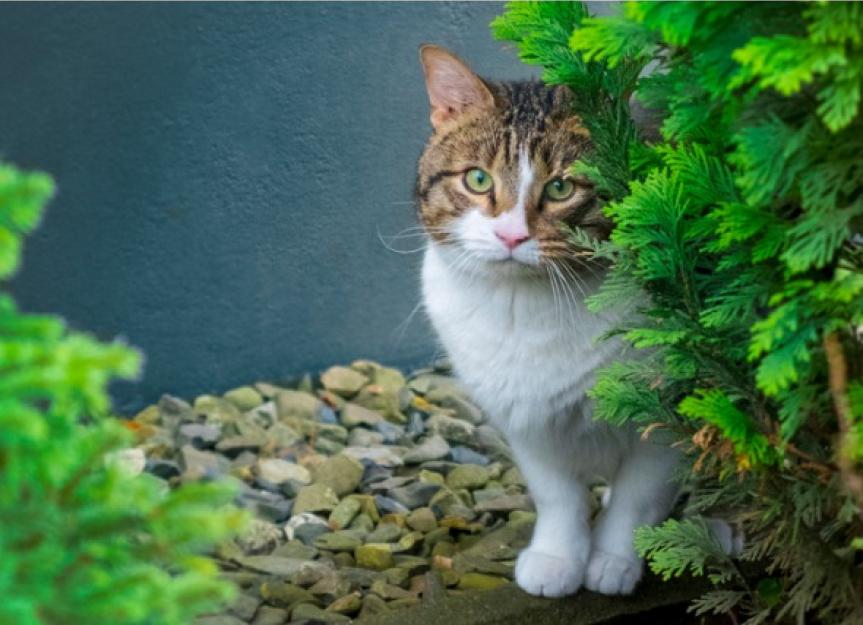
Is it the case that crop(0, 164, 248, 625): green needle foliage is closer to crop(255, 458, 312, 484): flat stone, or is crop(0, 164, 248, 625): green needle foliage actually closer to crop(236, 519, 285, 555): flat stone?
crop(236, 519, 285, 555): flat stone

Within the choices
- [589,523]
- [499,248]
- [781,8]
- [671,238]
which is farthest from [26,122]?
[781,8]

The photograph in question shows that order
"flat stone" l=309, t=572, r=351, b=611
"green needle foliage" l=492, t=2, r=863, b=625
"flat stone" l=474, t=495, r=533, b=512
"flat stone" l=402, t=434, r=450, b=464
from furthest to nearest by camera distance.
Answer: "flat stone" l=402, t=434, r=450, b=464
"flat stone" l=474, t=495, r=533, b=512
"flat stone" l=309, t=572, r=351, b=611
"green needle foliage" l=492, t=2, r=863, b=625

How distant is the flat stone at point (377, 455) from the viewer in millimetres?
2719

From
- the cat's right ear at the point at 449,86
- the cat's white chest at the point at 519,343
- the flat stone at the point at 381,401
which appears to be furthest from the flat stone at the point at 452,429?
the cat's right ear at the point at 449,86

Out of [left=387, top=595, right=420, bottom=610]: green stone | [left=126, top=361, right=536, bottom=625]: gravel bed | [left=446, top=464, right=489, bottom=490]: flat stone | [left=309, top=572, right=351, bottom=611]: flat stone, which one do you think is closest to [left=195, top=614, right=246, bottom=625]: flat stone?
[left=126, top=361, right=536, bottom=625]: gravel bed

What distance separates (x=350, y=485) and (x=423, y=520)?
23cm

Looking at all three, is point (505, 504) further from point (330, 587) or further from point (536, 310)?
point (536, 310)

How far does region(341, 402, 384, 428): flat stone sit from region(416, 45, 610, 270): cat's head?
100 centimetres

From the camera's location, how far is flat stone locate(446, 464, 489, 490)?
264 centimetres

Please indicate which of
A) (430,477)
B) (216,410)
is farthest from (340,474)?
(216,410)

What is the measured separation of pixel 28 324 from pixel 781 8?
2.49 ft

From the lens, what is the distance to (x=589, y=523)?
2.11 meters

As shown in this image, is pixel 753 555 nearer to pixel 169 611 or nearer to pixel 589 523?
pixel 589 523

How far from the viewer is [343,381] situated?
3152mm
